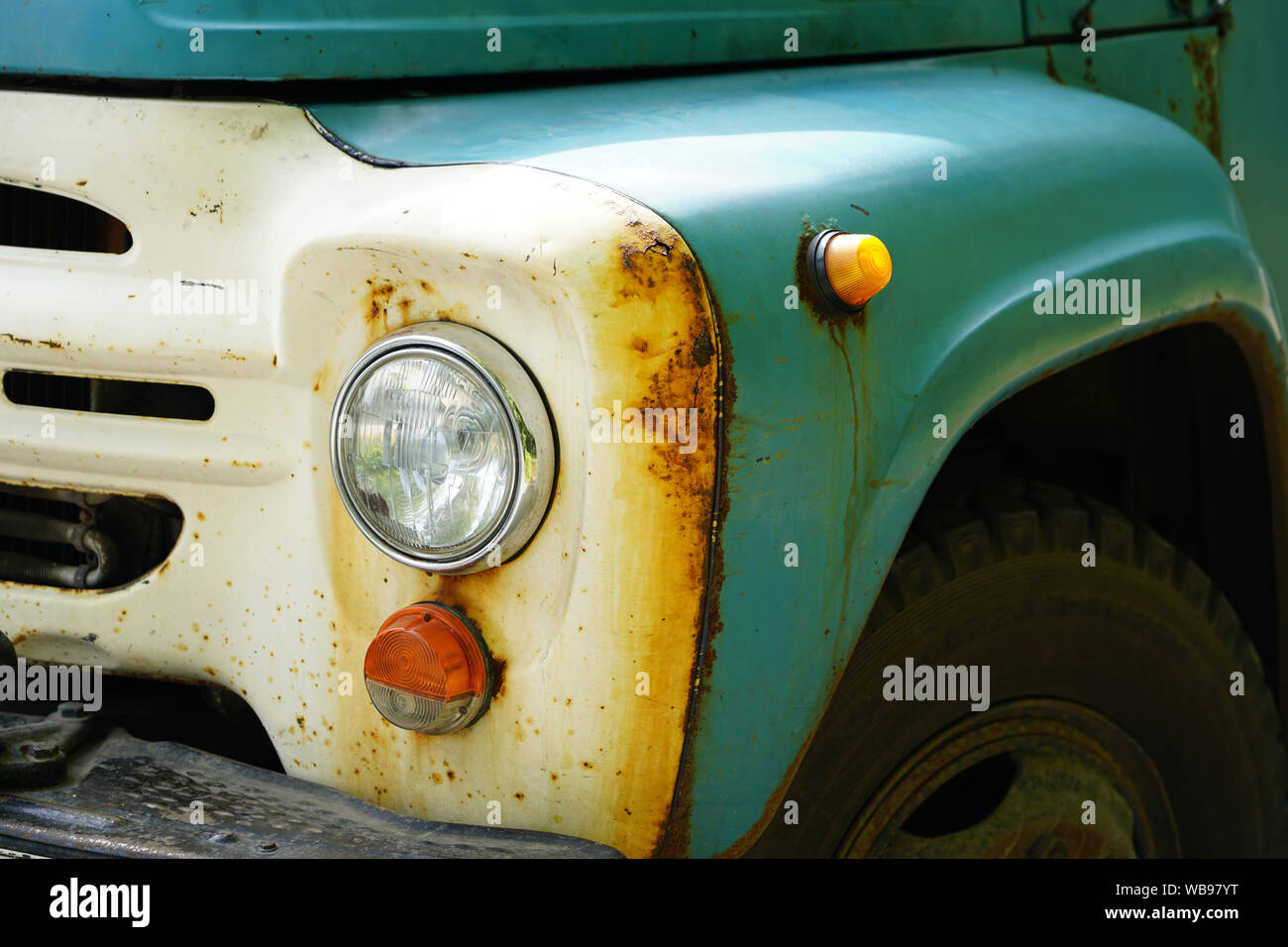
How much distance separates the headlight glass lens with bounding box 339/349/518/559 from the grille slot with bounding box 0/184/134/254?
55cm

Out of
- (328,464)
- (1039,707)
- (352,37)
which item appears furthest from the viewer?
(1039,707)

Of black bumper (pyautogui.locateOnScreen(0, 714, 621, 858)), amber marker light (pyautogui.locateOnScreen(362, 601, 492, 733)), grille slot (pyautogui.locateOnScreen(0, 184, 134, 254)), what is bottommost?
black bumper (pyautogui.locateOnScreen(0, 714, 621, 858))

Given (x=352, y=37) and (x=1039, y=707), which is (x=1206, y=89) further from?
(x=352, y=37)

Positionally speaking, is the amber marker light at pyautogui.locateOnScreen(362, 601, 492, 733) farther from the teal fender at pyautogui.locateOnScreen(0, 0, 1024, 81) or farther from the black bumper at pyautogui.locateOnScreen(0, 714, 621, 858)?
the teal fender at pyautogui.locateOnScreen(0, 0, 1024, 81)

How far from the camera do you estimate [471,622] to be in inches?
56.9

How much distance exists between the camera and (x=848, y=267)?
1.43 metres

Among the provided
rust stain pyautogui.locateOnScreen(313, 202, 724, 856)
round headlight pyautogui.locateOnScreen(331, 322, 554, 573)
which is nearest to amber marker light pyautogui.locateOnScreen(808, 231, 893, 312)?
rust stain pyautogui.locateOnScreen(313, 202, 724, 856)

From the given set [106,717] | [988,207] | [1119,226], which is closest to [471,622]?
[106,717]

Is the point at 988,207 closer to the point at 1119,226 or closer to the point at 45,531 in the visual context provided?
the point at 1119,226

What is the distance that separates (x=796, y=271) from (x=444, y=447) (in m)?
0.41

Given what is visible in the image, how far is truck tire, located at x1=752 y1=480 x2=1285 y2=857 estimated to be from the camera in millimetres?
1700

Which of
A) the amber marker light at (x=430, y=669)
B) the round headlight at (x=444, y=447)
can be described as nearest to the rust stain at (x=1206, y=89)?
the round headlight at (x=444, y=447)

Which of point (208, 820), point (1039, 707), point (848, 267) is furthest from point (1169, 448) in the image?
point (208, 820)
